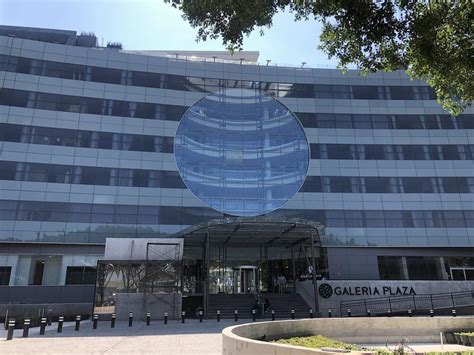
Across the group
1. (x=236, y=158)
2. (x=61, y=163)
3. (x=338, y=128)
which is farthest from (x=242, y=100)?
(x=61, y=163)

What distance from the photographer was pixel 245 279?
35.8 metres

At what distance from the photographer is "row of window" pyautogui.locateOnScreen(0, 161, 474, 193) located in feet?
113

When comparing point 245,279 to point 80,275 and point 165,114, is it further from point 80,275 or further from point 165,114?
point 165,114

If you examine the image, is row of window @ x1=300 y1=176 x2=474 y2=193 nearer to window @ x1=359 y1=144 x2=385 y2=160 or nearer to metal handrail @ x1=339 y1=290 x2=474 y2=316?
window @ x1=359 y1=144 x2=385 y2=160

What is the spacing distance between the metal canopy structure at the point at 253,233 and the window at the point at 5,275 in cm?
1420

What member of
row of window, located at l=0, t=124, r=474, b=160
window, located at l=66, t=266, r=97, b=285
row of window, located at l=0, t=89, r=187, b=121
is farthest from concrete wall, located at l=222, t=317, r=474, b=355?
row of window, located at l=0, t=89, r=187, b=121

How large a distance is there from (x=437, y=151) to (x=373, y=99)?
8.49 meters

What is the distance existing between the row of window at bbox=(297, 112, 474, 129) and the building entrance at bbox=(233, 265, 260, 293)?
1586 centimetres

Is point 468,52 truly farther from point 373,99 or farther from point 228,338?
point 373,99

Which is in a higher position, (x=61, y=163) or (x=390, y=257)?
(x=61, y=163)

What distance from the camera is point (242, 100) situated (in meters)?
41.5

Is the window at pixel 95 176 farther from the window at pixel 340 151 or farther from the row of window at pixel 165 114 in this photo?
the window at pixel 340 151

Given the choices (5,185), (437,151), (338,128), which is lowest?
(5,185)

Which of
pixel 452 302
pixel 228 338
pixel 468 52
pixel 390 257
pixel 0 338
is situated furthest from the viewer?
pixel 390 257
